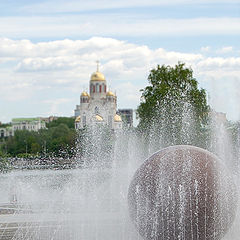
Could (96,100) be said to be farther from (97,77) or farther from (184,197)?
(184,197)

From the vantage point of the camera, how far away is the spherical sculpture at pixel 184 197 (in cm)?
1127

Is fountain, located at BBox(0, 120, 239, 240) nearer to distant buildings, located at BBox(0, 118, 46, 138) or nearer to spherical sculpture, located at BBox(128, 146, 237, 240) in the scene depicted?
spherical sculpture, located at BBox(128, 146, 237, 240)

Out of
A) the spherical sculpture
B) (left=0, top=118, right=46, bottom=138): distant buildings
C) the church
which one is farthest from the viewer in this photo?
(left=0, top=118, right=46, bottom=138): distant buildings

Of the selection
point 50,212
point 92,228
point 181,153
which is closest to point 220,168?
point 181,153

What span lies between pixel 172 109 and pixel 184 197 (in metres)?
22.3

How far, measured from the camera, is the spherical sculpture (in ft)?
37.0

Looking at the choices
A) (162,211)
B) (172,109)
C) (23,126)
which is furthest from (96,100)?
(162,211)

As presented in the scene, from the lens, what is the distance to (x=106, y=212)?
16.5 metres

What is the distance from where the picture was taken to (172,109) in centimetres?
3338

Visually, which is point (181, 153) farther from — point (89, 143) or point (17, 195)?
point (89, 143)

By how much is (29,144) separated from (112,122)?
73.3ft

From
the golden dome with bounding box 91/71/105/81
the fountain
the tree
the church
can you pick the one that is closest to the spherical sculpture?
the fountain

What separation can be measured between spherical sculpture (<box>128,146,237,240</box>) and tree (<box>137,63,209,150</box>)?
1775 centimetres

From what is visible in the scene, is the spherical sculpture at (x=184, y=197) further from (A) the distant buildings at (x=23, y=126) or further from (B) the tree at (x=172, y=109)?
(A) the distant buildings at (x=23, y=126)
